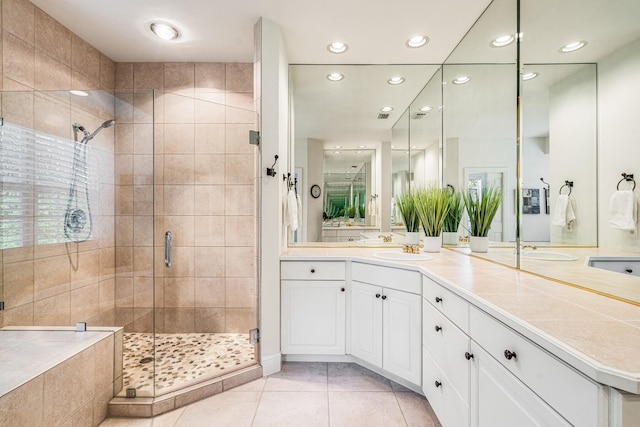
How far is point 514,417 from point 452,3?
2.27 metres

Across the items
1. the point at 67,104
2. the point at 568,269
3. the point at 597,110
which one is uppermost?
the point at 67,104

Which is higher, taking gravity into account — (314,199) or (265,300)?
(314,199)

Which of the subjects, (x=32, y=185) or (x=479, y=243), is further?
(x=479, y=243)

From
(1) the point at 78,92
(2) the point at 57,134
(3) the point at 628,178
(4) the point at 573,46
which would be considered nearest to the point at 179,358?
(2) the point at 57,134

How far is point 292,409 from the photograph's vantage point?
171 centimetres

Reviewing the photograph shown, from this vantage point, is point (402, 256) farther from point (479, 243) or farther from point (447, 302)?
point (447, 302)

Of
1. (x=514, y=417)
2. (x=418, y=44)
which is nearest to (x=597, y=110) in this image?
(x=514, y=417)

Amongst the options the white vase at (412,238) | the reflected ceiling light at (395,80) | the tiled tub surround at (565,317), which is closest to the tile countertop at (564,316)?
the tiled tub surround at (565,317)

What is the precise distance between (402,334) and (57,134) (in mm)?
2727

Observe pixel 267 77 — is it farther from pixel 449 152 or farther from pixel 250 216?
pixel 449 152

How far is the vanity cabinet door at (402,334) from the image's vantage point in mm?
1756

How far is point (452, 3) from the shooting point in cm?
188

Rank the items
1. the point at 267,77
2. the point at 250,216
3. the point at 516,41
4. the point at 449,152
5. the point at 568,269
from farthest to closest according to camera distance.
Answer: the point at 250,216, the point at 449,152, the point at 267,77, the point at 516,41, the point at 568,269

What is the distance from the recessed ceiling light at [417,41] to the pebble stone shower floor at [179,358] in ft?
8.81
